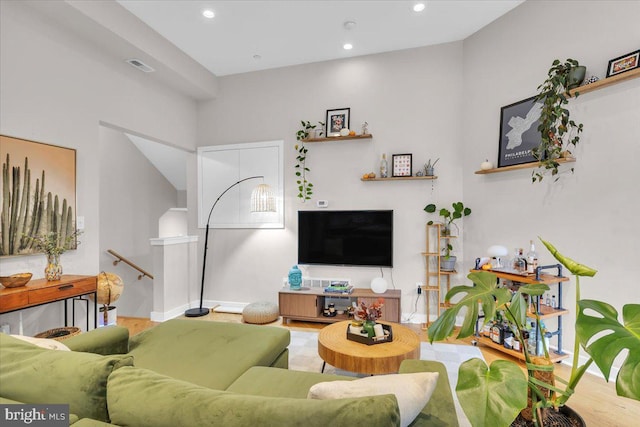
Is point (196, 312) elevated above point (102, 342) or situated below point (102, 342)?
below

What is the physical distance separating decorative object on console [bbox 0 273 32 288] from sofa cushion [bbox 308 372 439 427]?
8.79ft

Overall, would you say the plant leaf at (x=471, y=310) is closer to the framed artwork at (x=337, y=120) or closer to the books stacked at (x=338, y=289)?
the books stacked at (x=338, y=289)

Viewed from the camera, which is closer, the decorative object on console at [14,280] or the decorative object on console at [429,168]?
the decorative object on console at [14,280]

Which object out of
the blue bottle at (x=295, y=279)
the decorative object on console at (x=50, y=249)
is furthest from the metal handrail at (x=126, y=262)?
the blue bottle at (x=295, y=279)

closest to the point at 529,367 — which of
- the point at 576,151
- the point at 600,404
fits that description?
the point at 600,404

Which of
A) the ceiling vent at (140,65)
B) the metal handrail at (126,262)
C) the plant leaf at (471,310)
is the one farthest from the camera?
the metal handrail at (126,262)

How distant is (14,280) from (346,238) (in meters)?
3.18

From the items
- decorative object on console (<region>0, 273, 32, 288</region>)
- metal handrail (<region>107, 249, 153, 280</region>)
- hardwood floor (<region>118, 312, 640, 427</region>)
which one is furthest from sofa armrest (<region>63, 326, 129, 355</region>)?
metal handrail (<region>107, 249, 153, 280</region>)

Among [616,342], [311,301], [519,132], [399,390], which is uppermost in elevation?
[519,132]

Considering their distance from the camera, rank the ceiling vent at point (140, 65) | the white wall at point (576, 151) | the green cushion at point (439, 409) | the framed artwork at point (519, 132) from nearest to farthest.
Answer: the green cushion at point (439, 409) < the white wall at point (576, 151) < the framed artwork at point (519, 132) < the ceiling vent at point (140, 65)

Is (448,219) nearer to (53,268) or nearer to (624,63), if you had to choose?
(624,63)

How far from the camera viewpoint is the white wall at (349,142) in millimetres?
3996

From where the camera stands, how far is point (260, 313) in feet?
13.2

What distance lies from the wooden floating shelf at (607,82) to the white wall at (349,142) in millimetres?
1316
